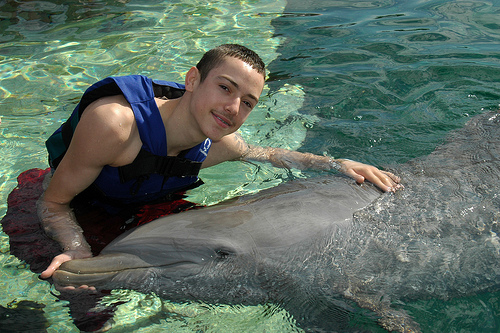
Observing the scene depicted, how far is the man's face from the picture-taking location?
148 inches

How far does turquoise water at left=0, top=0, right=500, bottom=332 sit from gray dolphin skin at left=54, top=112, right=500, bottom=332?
5.3 inches

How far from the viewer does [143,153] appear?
12.7ft

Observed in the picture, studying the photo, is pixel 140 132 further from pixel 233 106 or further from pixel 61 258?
pixel 61 258

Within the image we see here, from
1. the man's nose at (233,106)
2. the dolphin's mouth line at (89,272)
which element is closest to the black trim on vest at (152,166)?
the man's nose at (233,106)

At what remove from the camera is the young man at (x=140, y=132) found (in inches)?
142

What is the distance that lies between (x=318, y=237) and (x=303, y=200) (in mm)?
364

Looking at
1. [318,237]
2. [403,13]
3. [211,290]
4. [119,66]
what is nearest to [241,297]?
[211,290]

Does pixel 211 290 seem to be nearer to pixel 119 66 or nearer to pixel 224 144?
pixel 224 144

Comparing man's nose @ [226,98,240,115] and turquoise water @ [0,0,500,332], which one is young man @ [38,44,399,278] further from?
turquoise water @ [0,0,500,332]

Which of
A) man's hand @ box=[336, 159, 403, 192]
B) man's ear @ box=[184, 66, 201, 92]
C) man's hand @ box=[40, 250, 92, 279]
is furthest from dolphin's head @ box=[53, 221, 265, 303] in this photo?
man's hand @ box=[336, 159, 403, 192]

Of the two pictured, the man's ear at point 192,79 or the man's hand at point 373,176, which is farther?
the man's hand at point 373,176

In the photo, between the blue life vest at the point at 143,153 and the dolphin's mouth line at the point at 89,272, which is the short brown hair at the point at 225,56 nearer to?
the blue life vest at the point at 143,153

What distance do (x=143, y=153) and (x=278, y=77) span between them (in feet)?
14.4

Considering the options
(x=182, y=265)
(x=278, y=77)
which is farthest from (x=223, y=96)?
(x=278, y=77)
